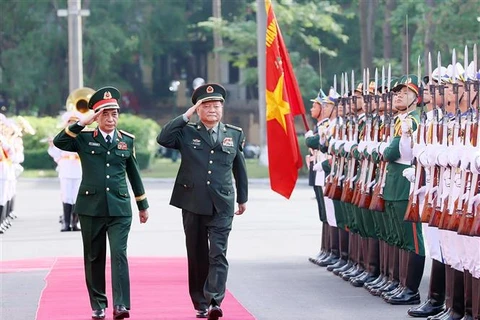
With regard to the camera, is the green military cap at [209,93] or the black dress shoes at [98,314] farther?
the green military cap at [209,93]

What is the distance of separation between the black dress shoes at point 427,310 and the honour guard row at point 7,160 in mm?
10919

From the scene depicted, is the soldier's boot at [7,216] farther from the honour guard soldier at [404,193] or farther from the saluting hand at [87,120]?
the saluting hand at [87,120]

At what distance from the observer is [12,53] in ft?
192

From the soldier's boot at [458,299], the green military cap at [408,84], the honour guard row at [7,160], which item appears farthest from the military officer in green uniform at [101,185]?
the honour guard row at [7,160]

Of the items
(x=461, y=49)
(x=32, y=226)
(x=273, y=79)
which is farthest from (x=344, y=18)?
(x=273, y=79)

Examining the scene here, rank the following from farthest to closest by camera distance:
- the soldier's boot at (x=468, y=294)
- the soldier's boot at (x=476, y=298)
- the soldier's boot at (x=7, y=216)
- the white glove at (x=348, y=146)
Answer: the soldier's boot at (x=7, y=216), the white glove at (x=348, y=146), the soldier's boot at (x=468, y=294), the soldier's boot at (x=476, y=298)

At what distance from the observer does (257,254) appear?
1773 cm

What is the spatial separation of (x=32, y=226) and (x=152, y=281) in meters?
8.95

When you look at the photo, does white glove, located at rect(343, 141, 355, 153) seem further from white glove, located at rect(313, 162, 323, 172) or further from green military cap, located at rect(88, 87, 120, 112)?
green military cap, located at rect(88, 87, 120, 112)

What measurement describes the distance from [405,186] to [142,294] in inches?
106

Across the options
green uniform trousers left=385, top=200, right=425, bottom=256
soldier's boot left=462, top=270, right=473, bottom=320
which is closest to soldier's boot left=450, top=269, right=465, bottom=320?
soldier's boot left=462, top=270, right=473, bottom=320

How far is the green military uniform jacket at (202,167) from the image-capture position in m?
11.6

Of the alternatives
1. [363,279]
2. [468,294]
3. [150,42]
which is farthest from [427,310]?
[150,42]

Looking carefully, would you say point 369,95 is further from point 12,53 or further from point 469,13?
point 12,53
